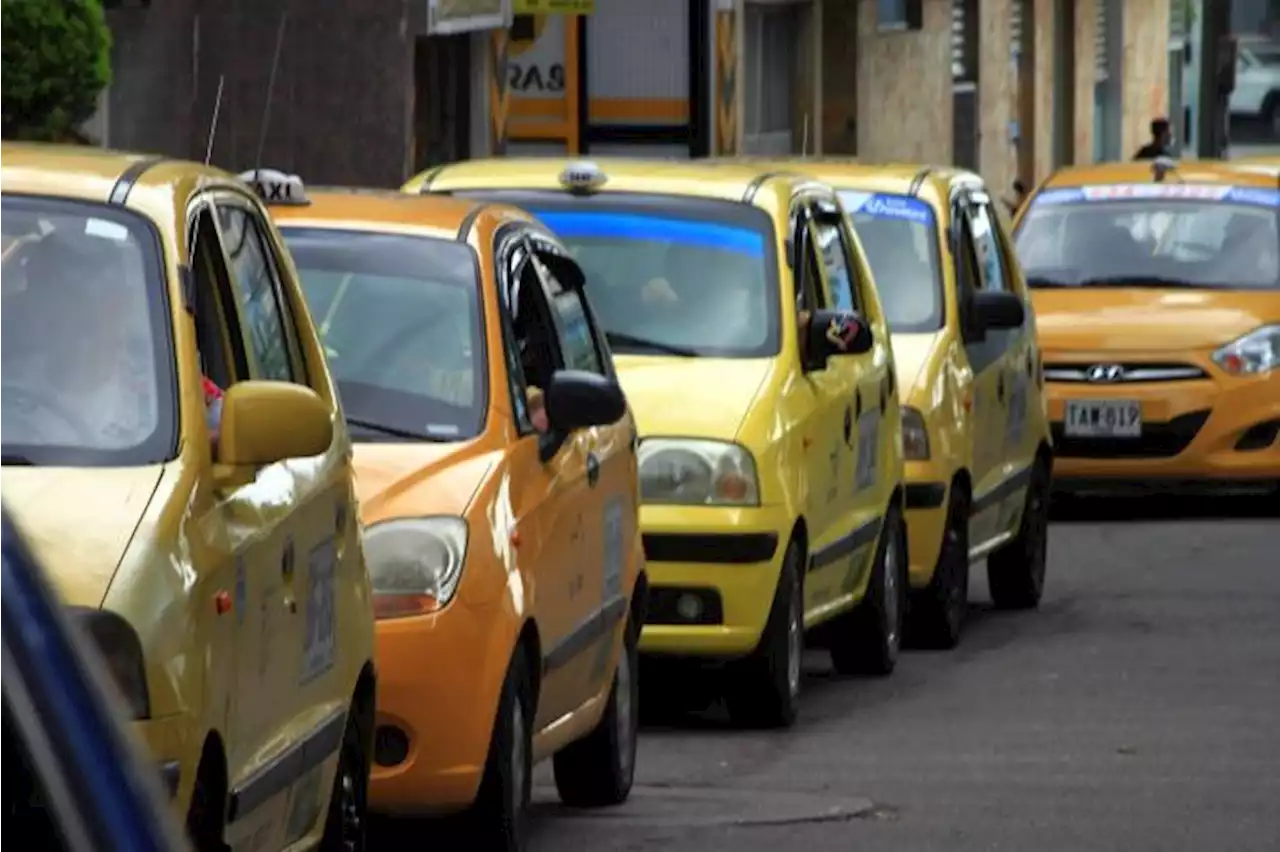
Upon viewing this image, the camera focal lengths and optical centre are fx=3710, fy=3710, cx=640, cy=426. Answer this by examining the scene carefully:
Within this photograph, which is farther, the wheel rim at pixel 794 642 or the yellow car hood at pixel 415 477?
the wheel rim at pixel 794 642

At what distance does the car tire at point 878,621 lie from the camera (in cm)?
1209

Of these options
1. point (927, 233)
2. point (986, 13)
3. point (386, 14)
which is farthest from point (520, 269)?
point (986, 13)

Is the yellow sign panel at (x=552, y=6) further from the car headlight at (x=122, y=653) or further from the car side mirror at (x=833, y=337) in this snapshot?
the car headlight at (x=122, y=653)

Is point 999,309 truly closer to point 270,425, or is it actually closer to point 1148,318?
point 1148,318

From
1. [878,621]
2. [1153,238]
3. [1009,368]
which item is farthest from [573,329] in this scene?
[1153,238]

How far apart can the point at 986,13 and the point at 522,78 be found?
47.2 feet

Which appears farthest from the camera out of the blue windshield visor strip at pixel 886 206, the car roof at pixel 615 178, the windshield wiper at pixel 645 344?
the blue windshield visor strip at pixel 886 206

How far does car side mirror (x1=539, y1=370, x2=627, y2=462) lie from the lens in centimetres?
818

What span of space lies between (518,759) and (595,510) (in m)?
0.99

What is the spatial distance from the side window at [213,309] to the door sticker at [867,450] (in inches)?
218

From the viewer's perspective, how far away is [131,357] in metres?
5.84

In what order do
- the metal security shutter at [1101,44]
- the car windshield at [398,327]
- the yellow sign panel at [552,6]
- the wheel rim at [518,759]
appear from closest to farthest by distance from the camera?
the wheel rim at [518,759]
the car windshield at [398,327]
the yellow sign panel at [552,6]
the metal security shutter at [1101,44]

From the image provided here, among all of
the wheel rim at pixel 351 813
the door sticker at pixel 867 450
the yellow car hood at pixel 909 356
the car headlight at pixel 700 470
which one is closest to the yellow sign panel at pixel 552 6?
the yellow car hood at pixel 909 356

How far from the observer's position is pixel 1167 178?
19.7m
